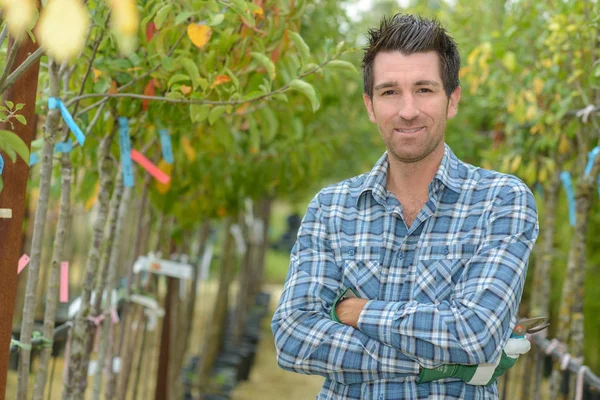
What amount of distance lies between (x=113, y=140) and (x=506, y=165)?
2427 millimetres

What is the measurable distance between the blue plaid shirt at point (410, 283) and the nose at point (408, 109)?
0.17m

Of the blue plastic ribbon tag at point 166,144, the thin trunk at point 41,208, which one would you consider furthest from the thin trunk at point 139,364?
the thin trunk at point 41,208

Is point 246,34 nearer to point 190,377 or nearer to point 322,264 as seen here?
point 322,264

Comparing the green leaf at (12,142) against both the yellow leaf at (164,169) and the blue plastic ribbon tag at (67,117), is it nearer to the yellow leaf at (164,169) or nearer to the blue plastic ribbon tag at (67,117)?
the blue plastic ribbon tag at (67,117)

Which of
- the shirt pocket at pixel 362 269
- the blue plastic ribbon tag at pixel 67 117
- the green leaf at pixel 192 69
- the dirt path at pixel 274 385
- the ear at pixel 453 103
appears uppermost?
the green leaf at pixel 192 69

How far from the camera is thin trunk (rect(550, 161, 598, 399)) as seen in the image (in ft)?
11.6

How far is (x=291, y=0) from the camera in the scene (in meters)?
2.70

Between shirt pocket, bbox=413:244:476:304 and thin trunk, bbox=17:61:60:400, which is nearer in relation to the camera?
shirt pocket, bbox=413:244:476:304

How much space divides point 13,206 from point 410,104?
1037 mm

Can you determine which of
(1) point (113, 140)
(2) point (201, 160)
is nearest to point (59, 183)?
(1) point (113, 140)

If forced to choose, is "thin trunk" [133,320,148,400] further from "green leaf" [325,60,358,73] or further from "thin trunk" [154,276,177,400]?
"green leaf" [325,60,358,73]

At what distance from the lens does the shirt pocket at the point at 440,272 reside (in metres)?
1.87

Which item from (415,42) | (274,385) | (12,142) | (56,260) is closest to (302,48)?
(415,42)

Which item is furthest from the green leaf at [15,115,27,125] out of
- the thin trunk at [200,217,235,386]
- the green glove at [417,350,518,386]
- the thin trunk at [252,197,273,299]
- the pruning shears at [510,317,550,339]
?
the thin trunk at [252,197,273,299]
